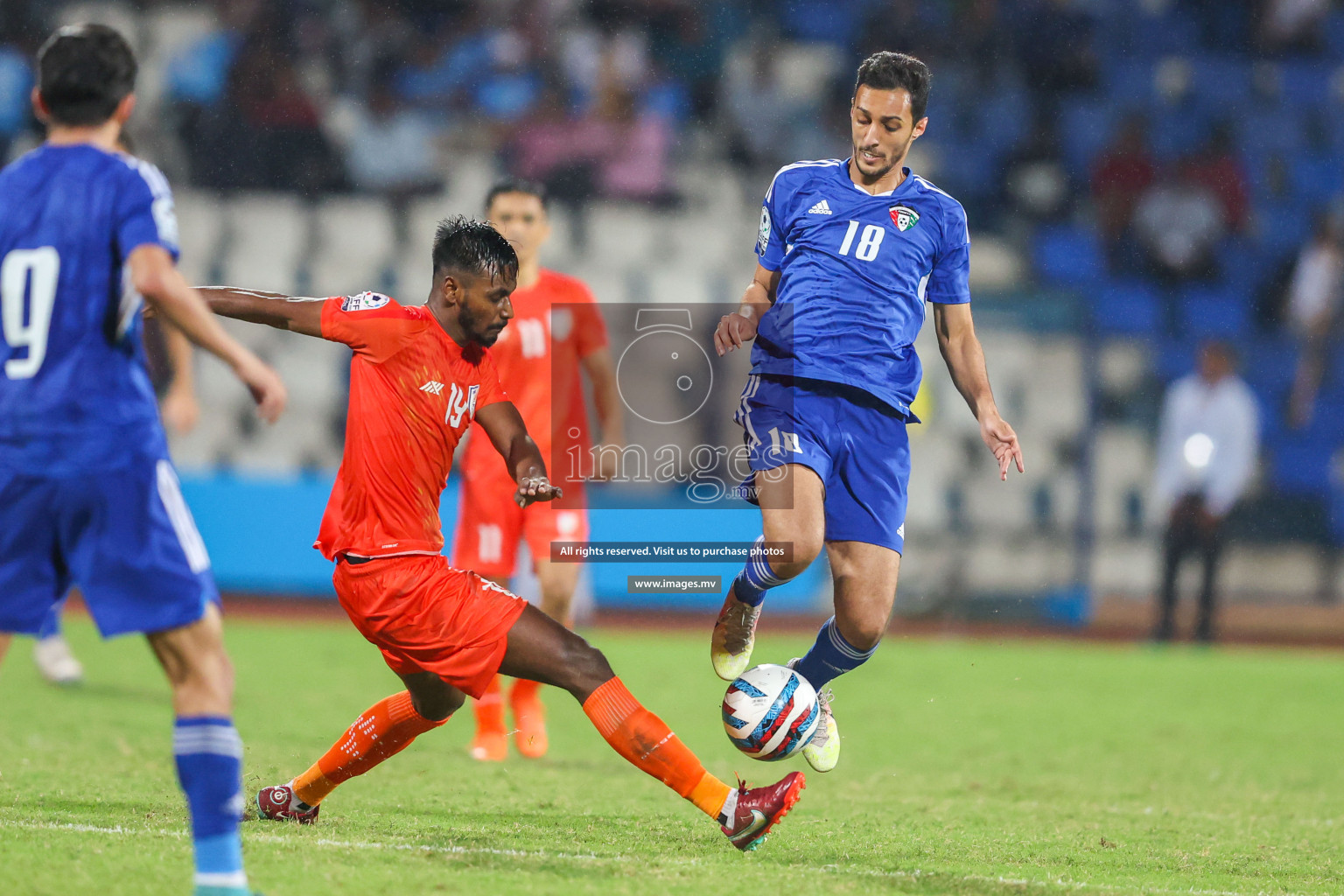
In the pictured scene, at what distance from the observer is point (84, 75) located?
3.62m

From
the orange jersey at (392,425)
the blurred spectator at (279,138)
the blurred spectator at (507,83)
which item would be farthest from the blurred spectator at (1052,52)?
the orange jersey at (392,425)

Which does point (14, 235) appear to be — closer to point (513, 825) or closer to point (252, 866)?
point (252, 866)

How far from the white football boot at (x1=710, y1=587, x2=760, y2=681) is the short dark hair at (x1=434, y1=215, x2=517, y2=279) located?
171 cm

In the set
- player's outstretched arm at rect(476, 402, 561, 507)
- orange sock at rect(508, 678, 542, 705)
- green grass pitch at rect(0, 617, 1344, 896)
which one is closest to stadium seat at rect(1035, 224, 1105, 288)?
green grass pitch at rect(0, 617, 1344, 896)

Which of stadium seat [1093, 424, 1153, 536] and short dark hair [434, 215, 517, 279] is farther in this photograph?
stadium seat [1093, 424, 1153, 536]

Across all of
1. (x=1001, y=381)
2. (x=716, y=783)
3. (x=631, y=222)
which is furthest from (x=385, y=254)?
(x=716, y=783)

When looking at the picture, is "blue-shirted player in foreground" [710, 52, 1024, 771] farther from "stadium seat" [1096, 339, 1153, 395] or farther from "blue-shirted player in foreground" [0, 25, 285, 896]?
"stadium seat" [1096, 339, 1153, 395]

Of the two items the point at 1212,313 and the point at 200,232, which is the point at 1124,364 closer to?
the point at 1212,313

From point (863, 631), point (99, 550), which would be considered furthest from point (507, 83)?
point (99, 550)

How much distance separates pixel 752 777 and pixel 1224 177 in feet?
37.9

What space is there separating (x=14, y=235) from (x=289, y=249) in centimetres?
1193

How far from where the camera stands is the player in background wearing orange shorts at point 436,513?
4.44 m

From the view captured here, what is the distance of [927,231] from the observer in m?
5.50

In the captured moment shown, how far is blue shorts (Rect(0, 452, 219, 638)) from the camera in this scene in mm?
3514
